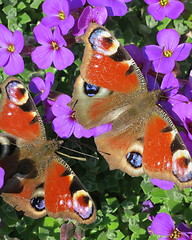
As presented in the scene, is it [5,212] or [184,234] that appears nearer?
[184,234]

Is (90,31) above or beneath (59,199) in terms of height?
above

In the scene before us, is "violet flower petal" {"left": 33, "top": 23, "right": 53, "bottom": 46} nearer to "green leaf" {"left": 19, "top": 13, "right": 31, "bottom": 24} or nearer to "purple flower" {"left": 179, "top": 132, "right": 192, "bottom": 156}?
"green leaf" {"left": 19, "top": 13, "right": 31, "bottom": 24}

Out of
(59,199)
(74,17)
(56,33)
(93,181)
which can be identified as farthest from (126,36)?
(59,199)

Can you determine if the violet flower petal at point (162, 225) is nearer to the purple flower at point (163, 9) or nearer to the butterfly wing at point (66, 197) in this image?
the butterfly wing at point (66, 197)

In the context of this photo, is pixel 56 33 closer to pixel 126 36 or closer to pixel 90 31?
pixel 90 31

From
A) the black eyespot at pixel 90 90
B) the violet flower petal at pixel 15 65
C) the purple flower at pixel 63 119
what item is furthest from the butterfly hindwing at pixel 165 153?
the violet flower petal at pixel 15 65

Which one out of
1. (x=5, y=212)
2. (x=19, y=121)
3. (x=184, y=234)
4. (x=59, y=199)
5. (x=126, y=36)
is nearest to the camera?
(x=59, y=199)

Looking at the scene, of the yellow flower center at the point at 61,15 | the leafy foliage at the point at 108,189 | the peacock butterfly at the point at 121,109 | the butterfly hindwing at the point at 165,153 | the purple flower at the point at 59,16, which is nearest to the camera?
the butterfly hindwing at the point at 165,153

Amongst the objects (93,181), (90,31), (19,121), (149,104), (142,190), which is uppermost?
(90,31)
